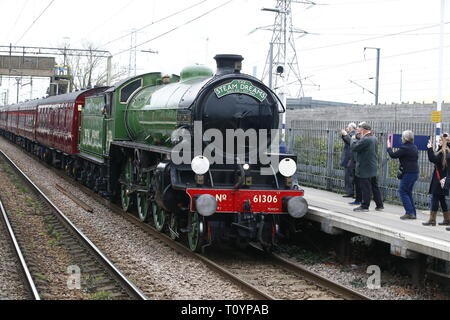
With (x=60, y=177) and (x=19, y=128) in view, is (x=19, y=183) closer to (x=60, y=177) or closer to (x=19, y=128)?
(x=60, y=177)

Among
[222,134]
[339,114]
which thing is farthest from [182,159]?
[339,114]

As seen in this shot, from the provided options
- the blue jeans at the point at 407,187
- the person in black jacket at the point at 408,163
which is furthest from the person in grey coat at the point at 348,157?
the blue jeans at the point at 407,187

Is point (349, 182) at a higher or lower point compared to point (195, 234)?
higher

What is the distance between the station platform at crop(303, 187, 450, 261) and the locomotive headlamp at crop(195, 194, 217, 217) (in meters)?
2.02

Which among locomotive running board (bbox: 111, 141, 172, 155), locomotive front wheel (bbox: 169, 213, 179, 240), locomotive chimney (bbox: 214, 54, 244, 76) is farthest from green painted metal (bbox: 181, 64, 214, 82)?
locomotive front wheel (bbox: 169, 213, 179, 240)

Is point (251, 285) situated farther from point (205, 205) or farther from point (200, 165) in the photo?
point (200, 165)

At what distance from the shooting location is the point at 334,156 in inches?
568

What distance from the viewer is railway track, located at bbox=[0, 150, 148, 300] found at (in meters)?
7.07

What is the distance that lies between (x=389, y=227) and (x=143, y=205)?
214 inches

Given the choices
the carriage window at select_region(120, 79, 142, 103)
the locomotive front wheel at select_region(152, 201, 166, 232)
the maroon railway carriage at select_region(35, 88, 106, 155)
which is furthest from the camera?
the maroon railway carriage at select_region(35, 88, 106, 155)

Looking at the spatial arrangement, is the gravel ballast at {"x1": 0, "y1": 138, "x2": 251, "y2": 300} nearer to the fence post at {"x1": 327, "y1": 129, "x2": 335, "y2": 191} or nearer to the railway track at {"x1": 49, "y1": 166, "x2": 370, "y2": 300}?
the railway track at {"x1": 49, "y1": 166, "x2": 370, "y2": 300}

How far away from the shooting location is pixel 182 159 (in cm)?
908

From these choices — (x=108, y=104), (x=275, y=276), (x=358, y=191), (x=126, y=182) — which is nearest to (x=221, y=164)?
(x=275, y=276)
